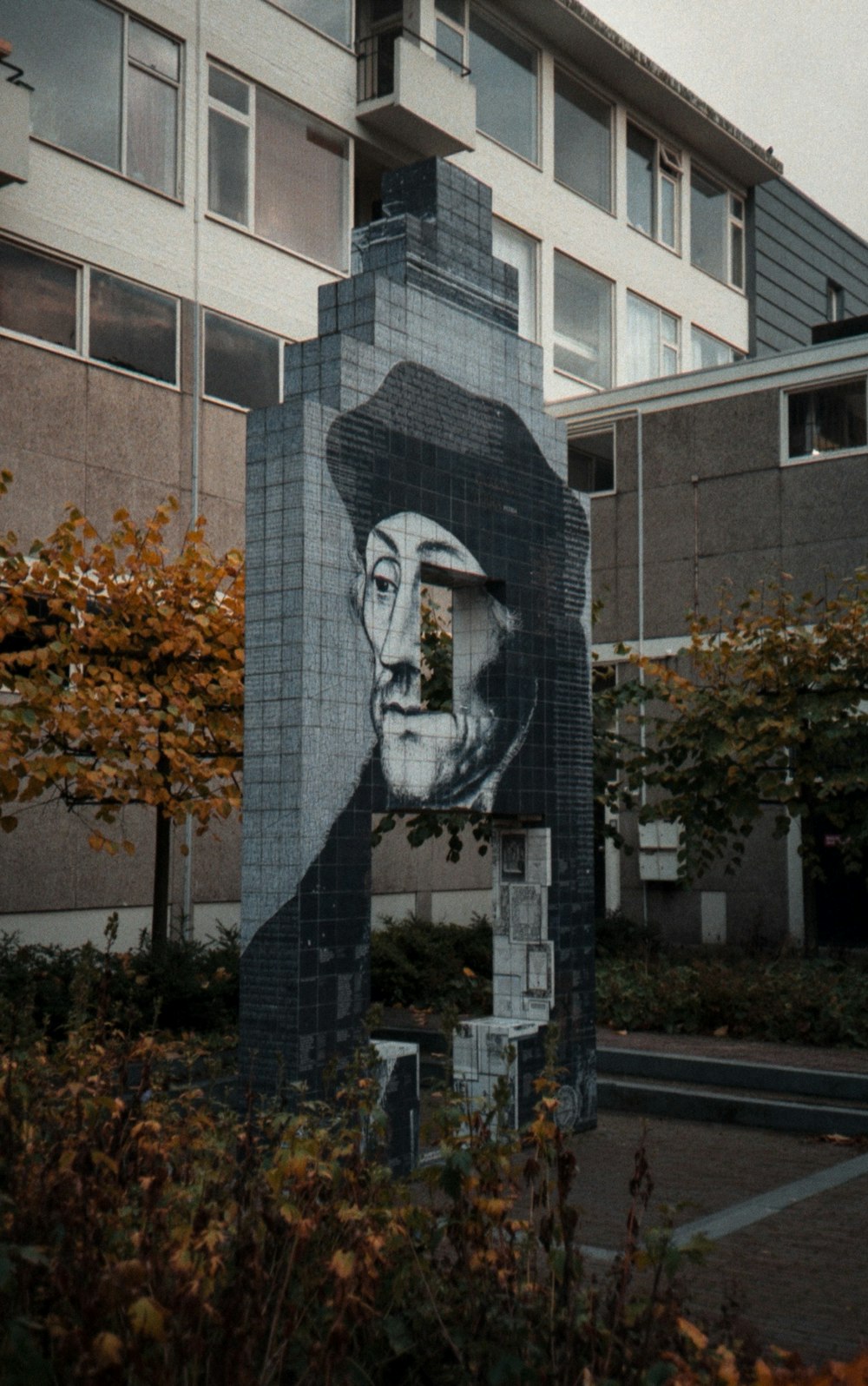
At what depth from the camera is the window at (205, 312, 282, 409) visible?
62.3 feet

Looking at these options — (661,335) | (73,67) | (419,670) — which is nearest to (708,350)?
(661,335)

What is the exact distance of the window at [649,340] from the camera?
26.8 meters

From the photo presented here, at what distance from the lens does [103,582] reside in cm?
1234

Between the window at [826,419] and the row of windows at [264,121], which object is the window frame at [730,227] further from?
the window at [826,419]

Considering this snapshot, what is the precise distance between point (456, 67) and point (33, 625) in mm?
12894

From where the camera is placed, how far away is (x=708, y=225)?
29.1m

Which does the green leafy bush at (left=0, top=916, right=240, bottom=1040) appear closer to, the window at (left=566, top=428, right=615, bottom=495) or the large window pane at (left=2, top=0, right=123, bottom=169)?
the large window pane at (left=2, top=0, right=123, bottom=169)

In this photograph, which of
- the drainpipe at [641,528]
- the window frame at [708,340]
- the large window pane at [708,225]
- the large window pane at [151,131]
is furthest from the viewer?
the large window pane at [708,225]

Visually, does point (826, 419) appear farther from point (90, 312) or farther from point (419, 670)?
point (419, 670)

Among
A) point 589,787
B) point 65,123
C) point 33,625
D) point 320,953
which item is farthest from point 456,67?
point 320,953

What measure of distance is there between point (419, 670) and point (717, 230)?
22642 mm

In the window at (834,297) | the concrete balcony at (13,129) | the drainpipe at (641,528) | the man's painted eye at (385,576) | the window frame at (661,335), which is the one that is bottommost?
the man's painted eye at (385,576)

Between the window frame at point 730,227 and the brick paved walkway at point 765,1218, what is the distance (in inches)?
802

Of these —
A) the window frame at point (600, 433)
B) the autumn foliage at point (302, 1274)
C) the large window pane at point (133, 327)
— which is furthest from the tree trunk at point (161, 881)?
the window frame at point (600, 433)
